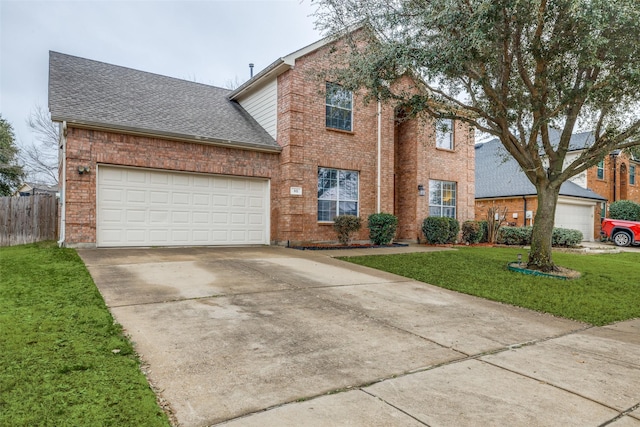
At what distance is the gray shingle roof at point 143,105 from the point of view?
33.3 feet

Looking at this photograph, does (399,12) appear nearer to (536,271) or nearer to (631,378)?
(536,271)

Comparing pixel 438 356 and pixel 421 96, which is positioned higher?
pixel 421 96

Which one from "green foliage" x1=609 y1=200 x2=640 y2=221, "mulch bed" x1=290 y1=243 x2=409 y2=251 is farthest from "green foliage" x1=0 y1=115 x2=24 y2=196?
"green foliage" x1=609 y1=200 x2=640 y2=221

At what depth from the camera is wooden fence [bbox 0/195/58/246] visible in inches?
476

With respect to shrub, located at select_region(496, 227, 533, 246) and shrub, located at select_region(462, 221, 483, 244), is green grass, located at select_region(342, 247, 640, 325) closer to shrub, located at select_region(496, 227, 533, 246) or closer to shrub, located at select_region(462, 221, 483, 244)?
shrub, located at select_region(462, 221, 483, 244)

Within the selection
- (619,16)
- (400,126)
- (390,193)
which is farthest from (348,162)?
(619,16)

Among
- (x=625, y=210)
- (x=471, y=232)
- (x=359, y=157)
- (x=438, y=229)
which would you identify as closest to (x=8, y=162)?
(x=359, y=157)

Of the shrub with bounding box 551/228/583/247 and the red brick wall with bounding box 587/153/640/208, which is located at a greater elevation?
the red brick wall with bounding box 587/153/640/208

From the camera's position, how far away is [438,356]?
3752 mm

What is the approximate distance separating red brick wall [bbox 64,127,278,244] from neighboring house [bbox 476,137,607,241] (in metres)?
14.3

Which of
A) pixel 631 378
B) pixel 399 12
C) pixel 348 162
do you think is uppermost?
pixel 399 12

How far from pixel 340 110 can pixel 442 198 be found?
5488mm

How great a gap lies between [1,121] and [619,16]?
32.9 meters

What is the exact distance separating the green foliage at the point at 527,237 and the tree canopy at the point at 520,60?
267 inches
